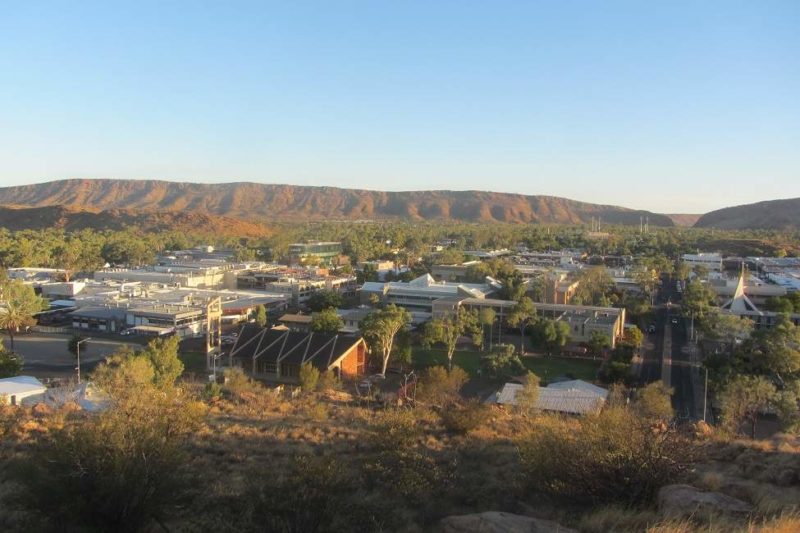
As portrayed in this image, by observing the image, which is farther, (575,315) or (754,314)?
(754,314)

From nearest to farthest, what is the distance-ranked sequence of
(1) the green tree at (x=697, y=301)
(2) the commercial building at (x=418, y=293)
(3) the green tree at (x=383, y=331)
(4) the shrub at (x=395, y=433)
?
(4) the shrub at (x=395, y=433)
(3) the green tree at (x=383, y=331)
(1) the green tree at (x=697, y=301)
(2) the commercial building at (x=418, y=293)

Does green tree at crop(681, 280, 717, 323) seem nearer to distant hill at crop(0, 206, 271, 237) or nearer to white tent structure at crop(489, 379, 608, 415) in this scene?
white tent structure at crop(489, 379, 608, 415)

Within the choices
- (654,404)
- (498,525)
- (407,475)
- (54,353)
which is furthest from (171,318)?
(498,525)

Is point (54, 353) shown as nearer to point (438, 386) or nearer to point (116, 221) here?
point (438, 386)

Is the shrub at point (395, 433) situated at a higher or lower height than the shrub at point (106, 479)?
lower

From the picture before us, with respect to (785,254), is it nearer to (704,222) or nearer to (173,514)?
(173,514)

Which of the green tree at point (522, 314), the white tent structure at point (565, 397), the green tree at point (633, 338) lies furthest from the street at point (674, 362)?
the green tree at point (522, 314)

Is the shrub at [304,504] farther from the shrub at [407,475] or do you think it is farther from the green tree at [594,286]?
the green tree at [594,286]
